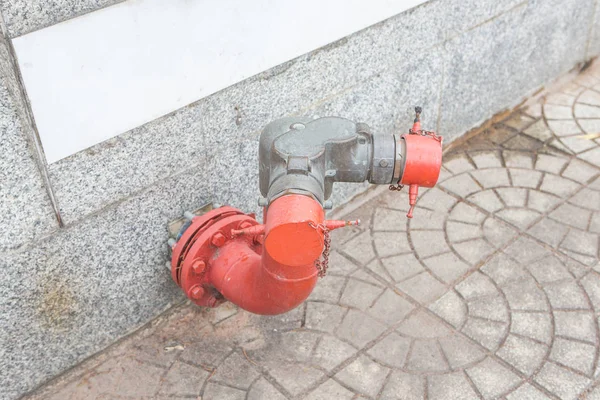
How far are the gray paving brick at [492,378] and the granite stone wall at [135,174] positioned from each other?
1.45 m

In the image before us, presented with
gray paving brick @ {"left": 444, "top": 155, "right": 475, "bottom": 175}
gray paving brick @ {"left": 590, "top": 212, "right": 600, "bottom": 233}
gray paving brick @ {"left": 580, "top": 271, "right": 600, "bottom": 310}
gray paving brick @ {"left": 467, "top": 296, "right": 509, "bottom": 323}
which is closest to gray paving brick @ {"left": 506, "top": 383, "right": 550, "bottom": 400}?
gray paving brick @ {"left": 467, "top": 296, "right": 509, "bottom": 323}

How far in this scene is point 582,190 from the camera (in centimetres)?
433

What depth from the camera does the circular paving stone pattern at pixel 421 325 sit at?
10.3 feet

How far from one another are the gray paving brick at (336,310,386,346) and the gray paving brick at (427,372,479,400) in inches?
14.8

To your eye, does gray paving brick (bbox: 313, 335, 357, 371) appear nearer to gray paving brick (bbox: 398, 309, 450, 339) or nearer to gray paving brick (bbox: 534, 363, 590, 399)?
gray paving brick (bbox: 398, 309, 450, 339)

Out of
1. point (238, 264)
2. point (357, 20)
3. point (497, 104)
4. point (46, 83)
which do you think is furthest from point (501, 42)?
point (46, 83)

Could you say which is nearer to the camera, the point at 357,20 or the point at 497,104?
the point at 357,20

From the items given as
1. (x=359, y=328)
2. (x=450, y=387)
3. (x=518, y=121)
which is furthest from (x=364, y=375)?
(x=518, y=121)

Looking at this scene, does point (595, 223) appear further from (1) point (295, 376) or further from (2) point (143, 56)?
(2) point (143, 56)

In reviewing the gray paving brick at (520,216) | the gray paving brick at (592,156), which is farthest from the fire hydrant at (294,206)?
the gray paving brick at (592,156)

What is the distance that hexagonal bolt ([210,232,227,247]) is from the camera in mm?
3098

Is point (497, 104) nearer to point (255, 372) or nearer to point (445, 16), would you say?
point (445, 16)

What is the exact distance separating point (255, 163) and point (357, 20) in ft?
3.19

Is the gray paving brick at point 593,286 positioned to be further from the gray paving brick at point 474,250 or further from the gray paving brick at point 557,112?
the gray paving brick at point 557,112
